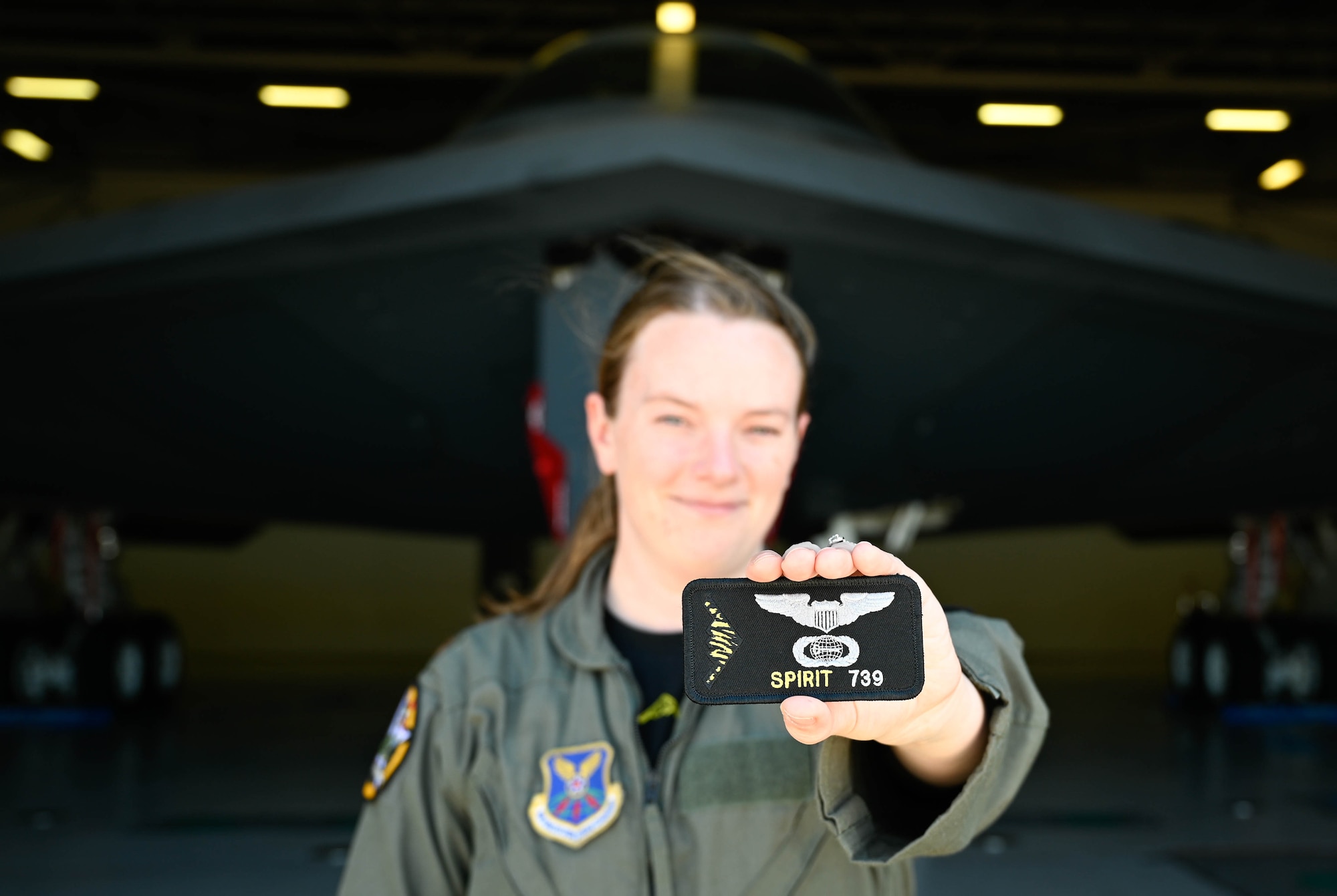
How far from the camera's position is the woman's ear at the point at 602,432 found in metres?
1.63

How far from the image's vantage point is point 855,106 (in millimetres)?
5719

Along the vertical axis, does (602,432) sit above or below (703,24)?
below

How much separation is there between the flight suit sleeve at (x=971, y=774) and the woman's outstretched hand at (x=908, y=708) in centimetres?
3

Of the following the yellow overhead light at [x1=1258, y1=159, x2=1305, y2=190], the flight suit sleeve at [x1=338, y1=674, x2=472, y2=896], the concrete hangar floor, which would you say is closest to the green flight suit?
the flight suit sleeve at [x1=338, y1=674, x2=472, y2=896]

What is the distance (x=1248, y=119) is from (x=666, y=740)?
58.5 ft

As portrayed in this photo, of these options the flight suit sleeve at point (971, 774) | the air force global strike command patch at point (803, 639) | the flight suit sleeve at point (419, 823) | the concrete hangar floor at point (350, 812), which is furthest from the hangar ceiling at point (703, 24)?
the air force global strike command patch at point (803, 639)

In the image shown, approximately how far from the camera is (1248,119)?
16.3m

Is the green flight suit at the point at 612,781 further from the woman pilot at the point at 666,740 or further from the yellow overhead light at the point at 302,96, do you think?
the yellow overhead light at the point at 302,96

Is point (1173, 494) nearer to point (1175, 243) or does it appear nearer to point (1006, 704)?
point (1175, 243)

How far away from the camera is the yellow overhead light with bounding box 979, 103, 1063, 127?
1620 cm

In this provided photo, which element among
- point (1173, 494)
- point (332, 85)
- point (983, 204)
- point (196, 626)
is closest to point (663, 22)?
point (983, 204)

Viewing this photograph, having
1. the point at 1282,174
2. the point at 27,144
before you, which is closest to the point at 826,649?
the point at 27,144

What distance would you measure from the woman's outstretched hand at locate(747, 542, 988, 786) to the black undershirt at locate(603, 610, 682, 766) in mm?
364

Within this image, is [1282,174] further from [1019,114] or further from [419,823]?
[419,823]
